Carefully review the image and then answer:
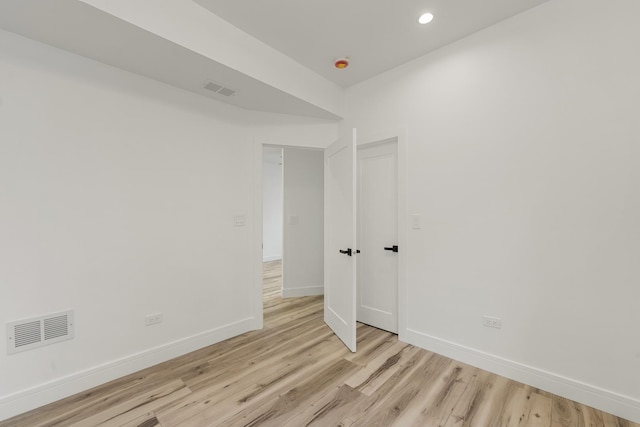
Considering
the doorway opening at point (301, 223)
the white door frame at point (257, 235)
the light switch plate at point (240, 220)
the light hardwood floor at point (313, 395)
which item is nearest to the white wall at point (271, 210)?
the doorway opening at point (301, 223)

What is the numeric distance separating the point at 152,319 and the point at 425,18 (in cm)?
338

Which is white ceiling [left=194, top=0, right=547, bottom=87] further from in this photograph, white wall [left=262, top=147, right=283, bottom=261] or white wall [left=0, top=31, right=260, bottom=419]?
white wall [left=262, top=147, right=283, bottom=261]

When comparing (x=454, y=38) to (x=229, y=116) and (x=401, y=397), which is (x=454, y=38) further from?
(x=401, y=397)

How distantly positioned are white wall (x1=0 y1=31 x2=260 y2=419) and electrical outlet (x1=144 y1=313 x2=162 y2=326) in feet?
0.19

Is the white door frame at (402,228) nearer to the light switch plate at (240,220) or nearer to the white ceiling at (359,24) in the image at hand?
the white ceiling at (359,24)

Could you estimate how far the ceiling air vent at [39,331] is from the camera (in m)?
1.70

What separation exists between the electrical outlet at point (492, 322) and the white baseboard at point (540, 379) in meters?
0.24

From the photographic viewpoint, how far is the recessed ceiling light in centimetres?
204

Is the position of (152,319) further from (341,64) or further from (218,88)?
(341,64)

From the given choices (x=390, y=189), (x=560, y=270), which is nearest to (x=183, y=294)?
(x=390, y=189)

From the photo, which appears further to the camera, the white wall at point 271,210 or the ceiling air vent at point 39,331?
the white wall at point 271,210

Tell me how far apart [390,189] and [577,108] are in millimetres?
1545

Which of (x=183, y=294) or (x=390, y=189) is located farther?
(x=390, y=189)

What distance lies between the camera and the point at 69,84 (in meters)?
1.90
